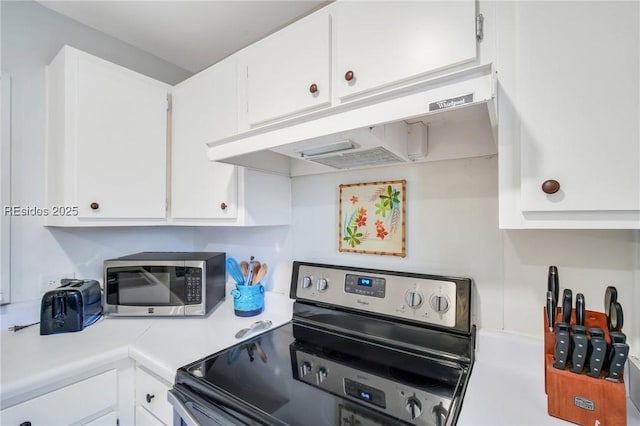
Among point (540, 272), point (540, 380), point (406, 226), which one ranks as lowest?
point (540, 380)

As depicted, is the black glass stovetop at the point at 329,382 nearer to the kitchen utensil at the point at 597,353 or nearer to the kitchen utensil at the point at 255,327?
the kitchen utensil at the point at 255,327

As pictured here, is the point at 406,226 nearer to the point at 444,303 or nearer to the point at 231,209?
the point at 444,303

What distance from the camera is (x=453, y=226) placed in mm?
1056

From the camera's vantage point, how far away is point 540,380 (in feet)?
2.75

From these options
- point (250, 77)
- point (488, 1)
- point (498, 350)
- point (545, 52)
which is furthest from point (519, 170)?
point (250, 77)

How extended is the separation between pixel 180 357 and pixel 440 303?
0.92 m

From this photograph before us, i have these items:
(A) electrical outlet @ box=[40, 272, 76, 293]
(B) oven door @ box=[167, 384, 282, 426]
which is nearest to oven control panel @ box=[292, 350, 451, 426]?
(B) oven door @ box=[167, 384, 282, 426]

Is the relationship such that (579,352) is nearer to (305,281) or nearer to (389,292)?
(389,292)

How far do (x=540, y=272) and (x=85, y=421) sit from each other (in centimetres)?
162

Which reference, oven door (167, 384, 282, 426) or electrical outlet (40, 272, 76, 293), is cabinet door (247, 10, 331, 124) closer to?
oven door (167, 384, 282, 426)

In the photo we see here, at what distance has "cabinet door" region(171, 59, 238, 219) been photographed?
1.25 m

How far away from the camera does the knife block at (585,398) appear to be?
60 centimetres

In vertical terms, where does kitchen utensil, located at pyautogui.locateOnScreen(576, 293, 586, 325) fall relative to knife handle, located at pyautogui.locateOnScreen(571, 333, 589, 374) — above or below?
A: above

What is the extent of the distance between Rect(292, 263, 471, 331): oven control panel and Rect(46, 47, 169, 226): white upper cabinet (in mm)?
915
